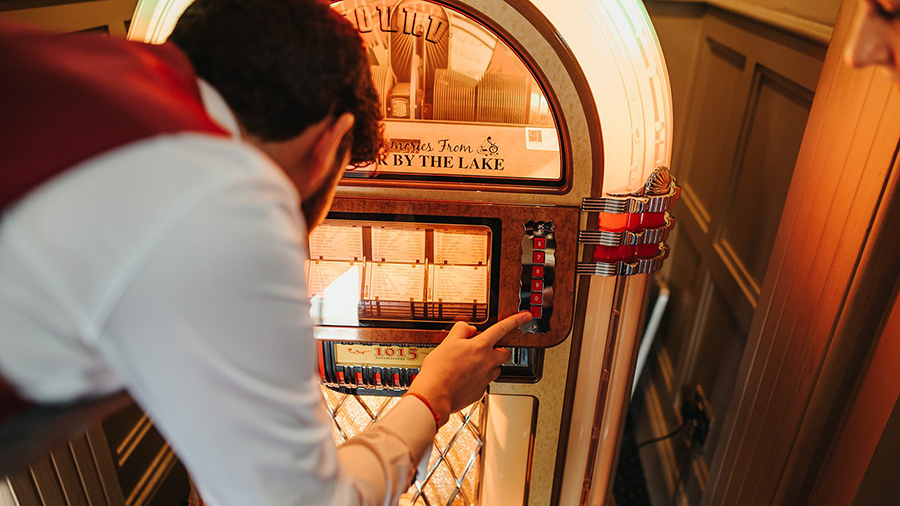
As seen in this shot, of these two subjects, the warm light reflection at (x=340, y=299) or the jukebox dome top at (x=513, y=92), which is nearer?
the jukebox dome top at (x=513, y=92)

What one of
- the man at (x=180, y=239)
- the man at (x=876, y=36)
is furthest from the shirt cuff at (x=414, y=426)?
the man at (x=876, y=36)

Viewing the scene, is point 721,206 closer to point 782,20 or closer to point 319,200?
point 782,20

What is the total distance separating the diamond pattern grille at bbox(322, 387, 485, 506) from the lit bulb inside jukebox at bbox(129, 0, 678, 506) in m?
0.13

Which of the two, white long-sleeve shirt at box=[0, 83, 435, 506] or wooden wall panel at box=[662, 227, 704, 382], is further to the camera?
wooden wall panel at box=[662, 227, 704, 382]

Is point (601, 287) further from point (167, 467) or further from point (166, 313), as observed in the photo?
point (167, 467)

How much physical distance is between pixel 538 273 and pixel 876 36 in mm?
521

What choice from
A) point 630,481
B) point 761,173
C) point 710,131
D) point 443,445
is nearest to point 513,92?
point 443,445

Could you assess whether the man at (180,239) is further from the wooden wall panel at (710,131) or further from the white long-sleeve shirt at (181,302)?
the wooden wall panel at (710,131)

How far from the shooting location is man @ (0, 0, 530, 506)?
407 mm

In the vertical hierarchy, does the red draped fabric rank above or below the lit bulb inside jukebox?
above

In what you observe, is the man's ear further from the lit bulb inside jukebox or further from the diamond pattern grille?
the diamond pattern grille

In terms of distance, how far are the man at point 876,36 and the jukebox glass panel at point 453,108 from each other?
15.4 inches

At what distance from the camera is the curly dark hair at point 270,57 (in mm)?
542

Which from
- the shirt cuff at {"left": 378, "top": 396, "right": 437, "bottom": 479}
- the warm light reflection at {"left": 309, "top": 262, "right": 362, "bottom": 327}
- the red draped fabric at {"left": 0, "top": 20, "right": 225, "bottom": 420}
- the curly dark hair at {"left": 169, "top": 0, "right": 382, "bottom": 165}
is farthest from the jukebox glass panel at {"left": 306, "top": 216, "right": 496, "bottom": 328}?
the red draped fabric at {"left": 0, "top": 20, "right": 225, "bottom": 420}
